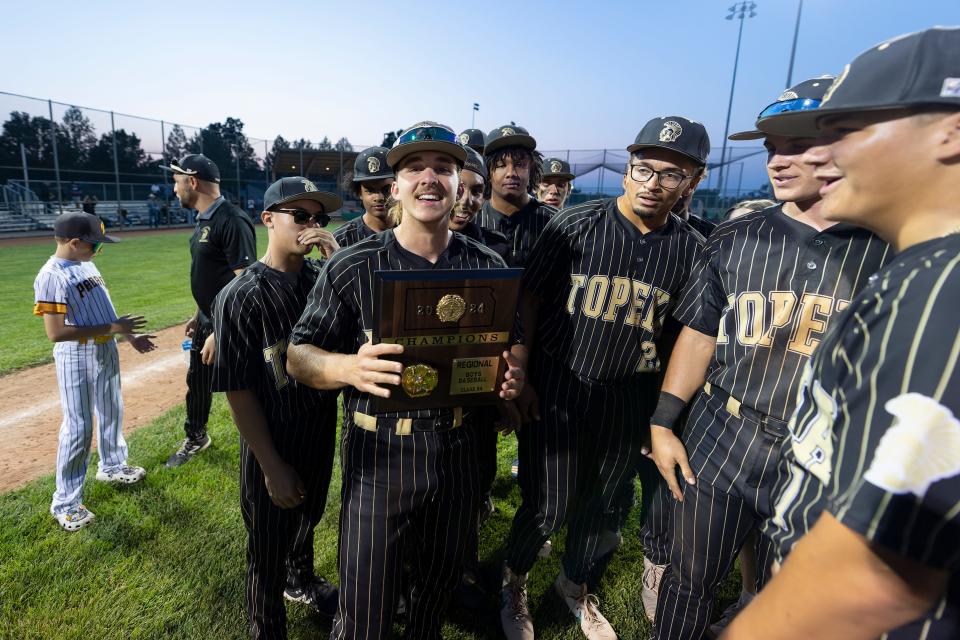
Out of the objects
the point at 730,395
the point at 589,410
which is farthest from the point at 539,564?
the point at 730,395

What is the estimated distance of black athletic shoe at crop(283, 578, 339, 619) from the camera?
2893mm

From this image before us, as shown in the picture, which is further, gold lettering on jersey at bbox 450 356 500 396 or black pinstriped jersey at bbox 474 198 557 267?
black pinstriped jersey at bbox 474 198 557 267

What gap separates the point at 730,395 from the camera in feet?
7.25

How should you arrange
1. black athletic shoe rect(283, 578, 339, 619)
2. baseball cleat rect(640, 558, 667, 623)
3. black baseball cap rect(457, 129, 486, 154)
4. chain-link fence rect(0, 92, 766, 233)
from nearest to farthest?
black athletic shoe rect(283, 578, 339, 619), baseball cleat rect(640, 558, 667, 623), black baseball cap rect(457, 129, 486, 154), chain-link fence rect(0, 92, 766, 233)

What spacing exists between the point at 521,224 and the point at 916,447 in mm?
3578

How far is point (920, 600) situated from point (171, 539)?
4011 mm

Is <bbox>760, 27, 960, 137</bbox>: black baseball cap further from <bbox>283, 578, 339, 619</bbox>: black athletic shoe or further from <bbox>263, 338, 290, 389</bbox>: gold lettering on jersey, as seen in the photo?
<bbox>283, 578, 339, 619</bbox>: black athletic shoe

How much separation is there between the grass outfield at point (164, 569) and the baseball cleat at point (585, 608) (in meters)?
0.06

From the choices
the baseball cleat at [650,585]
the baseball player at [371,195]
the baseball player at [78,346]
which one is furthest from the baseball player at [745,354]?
the baseball player at [78,346]

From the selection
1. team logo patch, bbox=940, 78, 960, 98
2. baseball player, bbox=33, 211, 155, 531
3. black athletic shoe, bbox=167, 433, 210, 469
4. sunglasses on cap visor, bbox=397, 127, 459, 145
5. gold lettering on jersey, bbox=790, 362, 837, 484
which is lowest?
black athletic shoe, bbox=167, 433, 210, 469

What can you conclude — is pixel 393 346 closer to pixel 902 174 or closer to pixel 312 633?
pixel 902 174

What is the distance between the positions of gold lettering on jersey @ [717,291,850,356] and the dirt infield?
505 cm

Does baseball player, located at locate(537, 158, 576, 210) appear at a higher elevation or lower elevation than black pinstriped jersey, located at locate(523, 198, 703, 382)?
higher

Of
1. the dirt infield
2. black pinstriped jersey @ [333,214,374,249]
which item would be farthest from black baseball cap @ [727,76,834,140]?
the dirt infield
